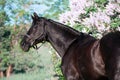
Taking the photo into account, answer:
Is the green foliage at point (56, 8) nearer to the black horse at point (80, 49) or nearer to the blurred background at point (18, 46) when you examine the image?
the blurred background at point (18, 46)

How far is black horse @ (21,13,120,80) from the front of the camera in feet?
17.3

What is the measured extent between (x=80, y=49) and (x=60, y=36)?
2.85ft

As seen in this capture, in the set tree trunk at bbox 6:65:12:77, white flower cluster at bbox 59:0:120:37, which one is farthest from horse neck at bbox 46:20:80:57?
tree trunk at bbox 6:65:12:77

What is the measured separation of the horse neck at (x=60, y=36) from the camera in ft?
22.0

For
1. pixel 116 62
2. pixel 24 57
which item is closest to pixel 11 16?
pixel 24 57

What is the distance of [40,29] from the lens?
6.96 meters

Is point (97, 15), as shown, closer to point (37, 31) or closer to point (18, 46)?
point (37, 31)

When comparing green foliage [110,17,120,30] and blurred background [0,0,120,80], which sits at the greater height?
green foliage [110,17,120,30]

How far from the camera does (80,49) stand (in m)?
6.11

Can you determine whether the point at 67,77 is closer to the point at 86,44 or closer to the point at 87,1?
the point at 86,44

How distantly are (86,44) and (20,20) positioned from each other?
16510 millimetres

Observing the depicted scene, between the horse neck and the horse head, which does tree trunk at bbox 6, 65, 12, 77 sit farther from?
the horse neck

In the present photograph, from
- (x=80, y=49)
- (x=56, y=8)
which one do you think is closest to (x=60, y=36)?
(x=80, y=49)

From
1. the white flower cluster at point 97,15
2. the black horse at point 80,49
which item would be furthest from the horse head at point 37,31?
the white flower cluster at point 97,15
